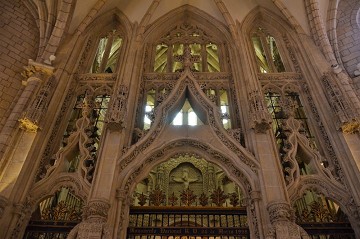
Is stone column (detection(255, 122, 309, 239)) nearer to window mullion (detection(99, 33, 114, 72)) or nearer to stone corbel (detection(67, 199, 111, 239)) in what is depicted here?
stone corbel (detection(67, 199, 111, 239))

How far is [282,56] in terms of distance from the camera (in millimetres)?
12430

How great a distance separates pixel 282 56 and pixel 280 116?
8.52 feet

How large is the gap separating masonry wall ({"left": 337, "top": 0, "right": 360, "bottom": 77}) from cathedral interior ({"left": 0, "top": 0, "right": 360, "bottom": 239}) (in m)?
0.05

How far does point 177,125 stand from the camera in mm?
9734

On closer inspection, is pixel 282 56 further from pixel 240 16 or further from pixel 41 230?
pixel 41 230

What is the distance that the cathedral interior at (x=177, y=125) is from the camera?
8102mm

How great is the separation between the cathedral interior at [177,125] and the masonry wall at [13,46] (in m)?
0.05

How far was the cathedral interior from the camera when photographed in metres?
8.10

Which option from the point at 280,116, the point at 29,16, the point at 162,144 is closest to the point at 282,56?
the point at 280,116

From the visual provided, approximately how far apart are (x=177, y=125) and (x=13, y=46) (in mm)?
5766

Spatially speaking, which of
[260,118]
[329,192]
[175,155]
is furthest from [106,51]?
[329,192]

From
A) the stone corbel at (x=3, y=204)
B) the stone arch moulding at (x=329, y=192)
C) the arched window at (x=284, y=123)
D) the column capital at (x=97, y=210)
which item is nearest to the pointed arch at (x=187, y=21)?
the arched window at (x=284, y=123)

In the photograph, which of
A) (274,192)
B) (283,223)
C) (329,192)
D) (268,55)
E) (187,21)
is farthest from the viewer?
(187,21)

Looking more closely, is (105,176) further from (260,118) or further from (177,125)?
(260,118)
